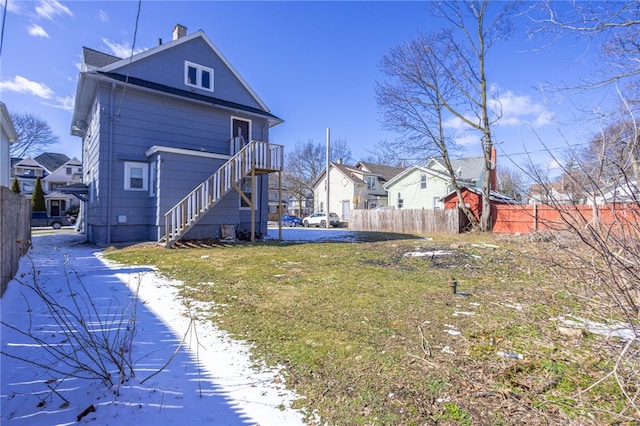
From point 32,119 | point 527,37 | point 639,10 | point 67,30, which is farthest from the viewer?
point 32,119

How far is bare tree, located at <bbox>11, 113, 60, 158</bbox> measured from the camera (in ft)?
110

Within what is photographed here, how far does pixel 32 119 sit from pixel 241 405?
152 feet

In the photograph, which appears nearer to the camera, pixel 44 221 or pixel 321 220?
pixel 44 221

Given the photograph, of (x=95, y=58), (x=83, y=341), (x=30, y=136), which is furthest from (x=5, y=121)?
(x=30, y=136)

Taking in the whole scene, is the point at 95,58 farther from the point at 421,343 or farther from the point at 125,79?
the point at 421,343

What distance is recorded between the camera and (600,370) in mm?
2668

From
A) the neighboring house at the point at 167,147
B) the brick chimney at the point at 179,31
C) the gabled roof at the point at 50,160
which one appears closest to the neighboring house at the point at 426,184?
the neighboring house at the point at 167,147

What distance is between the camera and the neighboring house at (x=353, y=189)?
3372 centimetres

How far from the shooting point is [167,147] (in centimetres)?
1118

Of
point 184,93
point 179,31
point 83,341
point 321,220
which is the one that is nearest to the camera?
point 83,341

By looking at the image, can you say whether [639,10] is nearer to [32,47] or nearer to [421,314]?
[421,314]

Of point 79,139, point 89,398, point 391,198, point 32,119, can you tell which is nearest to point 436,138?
point 391,198

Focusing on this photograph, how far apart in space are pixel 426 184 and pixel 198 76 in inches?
829

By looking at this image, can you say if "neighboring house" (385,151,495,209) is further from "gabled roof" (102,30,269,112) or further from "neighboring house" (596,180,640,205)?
"neighboring house" (596,180,640,205)
